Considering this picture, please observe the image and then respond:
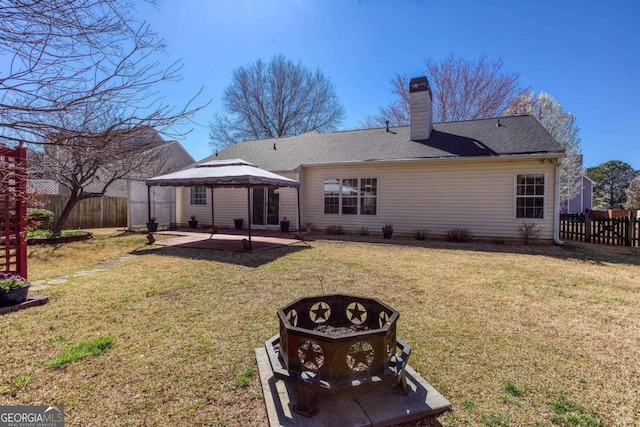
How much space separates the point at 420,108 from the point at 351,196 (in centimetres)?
451

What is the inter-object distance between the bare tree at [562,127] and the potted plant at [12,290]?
24.9m

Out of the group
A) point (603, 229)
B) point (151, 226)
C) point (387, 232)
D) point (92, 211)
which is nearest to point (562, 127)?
point (603, 229)

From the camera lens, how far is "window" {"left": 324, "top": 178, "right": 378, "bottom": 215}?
11.9 meters

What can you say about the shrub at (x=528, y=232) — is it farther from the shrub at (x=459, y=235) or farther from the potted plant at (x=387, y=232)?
the potted plant at (x=387, y=232)

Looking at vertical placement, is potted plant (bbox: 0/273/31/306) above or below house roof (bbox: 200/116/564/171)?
below

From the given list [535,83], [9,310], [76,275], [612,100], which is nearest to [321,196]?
[76,275]

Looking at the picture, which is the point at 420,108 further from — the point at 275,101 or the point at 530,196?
the point at 275,101

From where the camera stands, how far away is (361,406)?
199 cm

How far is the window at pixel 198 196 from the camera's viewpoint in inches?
577

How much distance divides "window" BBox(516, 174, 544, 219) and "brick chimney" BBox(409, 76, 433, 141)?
3.91 meters

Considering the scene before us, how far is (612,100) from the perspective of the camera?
13.6 meters

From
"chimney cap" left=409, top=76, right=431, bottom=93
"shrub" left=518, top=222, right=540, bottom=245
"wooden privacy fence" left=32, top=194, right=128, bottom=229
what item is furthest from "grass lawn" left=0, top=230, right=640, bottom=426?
"wooden privacy fence" left=32, top=194, right=128, bottom=229

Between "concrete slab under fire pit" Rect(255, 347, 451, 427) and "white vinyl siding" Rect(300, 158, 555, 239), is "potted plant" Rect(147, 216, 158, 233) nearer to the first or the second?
"white vinyl siding" Rect(300, 158, 555, 239)

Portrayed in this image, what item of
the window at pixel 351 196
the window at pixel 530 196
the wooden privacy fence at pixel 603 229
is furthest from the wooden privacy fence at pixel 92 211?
the wooden privacy fence at pixel 603 229
